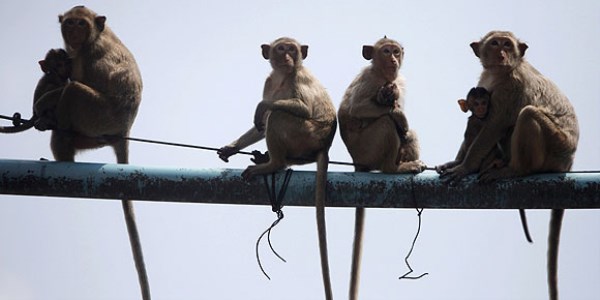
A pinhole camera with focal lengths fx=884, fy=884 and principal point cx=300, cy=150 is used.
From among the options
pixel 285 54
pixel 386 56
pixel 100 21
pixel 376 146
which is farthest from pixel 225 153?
pixel 100 21

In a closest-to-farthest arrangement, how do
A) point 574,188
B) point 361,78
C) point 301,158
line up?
point 574,188, point 301,158, point 361,78

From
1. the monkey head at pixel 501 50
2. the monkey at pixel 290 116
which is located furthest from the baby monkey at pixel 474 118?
the monkey at pixel 290 116

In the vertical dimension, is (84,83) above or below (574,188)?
above

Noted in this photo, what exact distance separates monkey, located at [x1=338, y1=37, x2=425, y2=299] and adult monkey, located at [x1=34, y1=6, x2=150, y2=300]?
3093mm

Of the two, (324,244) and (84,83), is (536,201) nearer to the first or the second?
(324,244)

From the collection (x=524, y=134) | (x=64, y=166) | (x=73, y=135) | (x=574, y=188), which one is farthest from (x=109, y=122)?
(x=574, y=188)

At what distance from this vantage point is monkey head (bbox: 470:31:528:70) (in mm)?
11773

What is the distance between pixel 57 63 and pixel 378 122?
4.60m

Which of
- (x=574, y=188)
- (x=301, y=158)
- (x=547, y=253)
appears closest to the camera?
(x=574, y=188)

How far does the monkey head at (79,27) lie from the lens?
12688 mm

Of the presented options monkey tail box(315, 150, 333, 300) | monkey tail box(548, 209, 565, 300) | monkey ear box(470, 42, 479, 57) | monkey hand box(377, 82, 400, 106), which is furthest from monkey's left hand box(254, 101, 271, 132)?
monkey tail box(548, 209, 565, 300)

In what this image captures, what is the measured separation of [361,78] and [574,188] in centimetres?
401

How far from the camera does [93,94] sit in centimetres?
1229

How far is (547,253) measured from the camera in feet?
35.1
